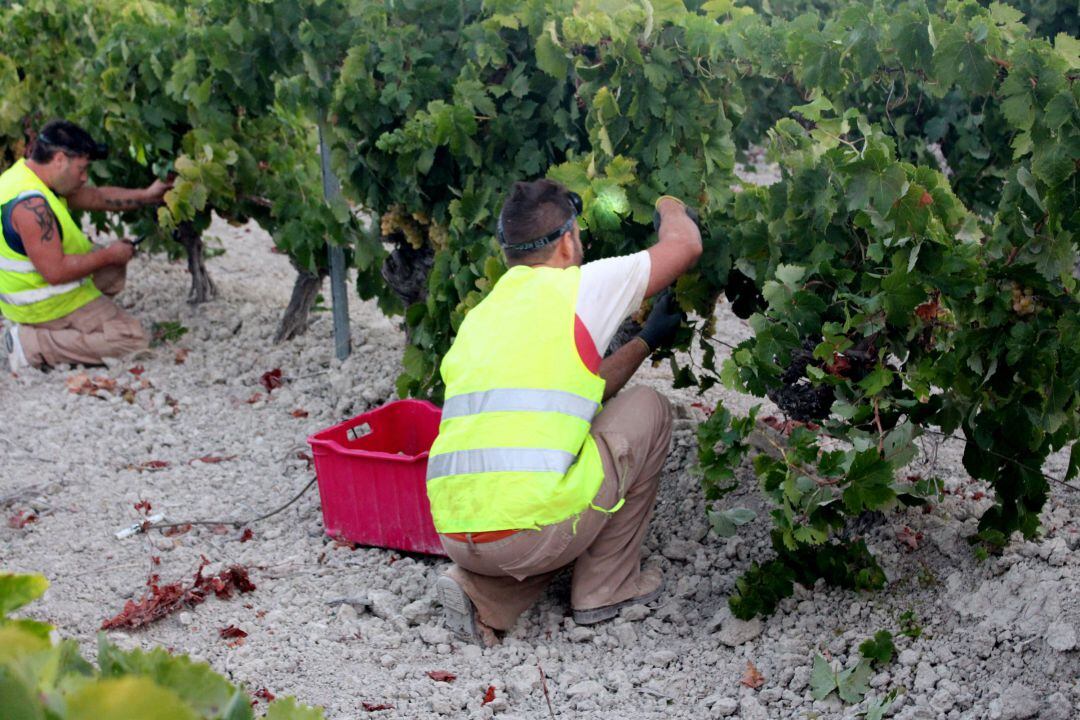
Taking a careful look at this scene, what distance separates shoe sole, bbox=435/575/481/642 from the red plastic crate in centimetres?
49

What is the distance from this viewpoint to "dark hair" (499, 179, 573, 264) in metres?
3.62

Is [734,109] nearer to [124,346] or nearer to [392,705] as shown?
[392,705]

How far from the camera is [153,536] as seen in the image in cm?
452

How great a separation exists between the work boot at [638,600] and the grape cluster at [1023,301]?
1.45 meters

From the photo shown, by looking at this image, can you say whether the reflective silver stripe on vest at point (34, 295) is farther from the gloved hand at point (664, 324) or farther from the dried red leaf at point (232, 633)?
the gloved hand at point (664, 324)

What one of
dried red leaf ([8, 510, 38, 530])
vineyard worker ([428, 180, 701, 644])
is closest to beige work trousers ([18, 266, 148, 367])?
dried red leaf ([8, 510, 38, 530])

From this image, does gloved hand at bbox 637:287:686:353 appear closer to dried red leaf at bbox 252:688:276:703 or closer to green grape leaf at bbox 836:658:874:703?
green grape leaf at bbox 836:658:874:703

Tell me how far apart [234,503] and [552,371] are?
6.64 feet

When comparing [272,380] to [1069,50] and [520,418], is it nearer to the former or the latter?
[520,418]

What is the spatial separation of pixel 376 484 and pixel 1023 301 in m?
2.26

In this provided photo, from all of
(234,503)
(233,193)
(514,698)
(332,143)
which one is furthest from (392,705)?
(233,193)

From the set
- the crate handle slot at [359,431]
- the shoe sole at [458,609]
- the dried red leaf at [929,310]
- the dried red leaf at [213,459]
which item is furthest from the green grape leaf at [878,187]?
A: the dried red leaf at [213,459]

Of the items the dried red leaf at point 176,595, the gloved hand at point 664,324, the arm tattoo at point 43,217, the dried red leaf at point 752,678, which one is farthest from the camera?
the arm tattoo at point 43,217

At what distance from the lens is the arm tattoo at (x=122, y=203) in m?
6.46
